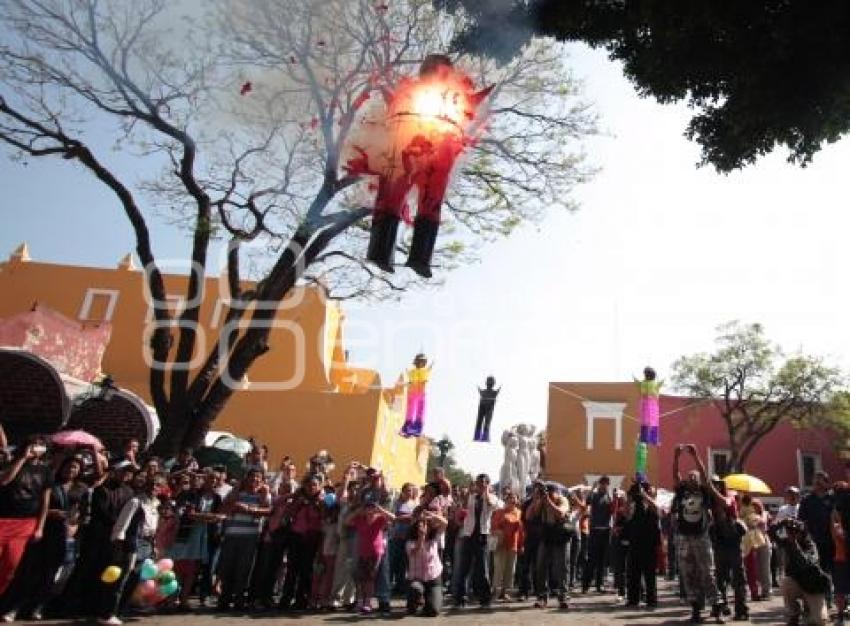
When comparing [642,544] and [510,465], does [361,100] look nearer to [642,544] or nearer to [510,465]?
[642,544]

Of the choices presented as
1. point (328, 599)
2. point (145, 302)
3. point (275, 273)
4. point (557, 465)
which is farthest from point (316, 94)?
point (557, 465)

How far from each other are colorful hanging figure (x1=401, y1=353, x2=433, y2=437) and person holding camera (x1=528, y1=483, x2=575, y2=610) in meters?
12.1

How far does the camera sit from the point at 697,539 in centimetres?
848

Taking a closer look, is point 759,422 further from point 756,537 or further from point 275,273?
point 275,273

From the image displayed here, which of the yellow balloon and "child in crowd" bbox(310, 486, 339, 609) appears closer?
the yellow balloon

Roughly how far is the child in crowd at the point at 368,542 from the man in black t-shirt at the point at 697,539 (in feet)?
13.0

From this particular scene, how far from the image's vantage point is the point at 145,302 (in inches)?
1146

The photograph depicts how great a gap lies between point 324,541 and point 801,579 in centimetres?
621

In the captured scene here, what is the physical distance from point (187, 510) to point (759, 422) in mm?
34363

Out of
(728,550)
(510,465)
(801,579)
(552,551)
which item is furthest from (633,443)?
(801,579)

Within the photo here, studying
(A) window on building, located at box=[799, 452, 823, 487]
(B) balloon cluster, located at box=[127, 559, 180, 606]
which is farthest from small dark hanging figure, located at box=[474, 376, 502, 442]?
(A) window on building, located at box=[799, 452, 823, 487]

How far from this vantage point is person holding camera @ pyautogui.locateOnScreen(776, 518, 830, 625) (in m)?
7.93

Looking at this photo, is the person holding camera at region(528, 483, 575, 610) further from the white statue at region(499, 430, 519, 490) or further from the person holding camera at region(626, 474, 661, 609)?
the white statue at region(499, 430, 519, 490)

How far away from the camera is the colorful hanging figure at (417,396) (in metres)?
22.5
